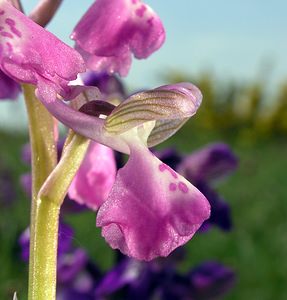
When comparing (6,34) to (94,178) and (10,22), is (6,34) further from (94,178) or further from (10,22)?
(94,178)

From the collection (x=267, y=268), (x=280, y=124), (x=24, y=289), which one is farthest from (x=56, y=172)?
(x=280, y=124)

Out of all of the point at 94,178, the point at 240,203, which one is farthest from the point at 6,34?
the point at 240,203

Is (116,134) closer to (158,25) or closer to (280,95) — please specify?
(158,25)

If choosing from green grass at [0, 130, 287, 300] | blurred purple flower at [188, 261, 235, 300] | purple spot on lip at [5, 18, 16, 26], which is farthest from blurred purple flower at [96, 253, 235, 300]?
purple spot on lip at [5, 18, 16, 26]

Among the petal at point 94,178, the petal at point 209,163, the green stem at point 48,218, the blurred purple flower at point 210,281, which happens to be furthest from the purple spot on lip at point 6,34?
the blurred purple flower at point 210,281

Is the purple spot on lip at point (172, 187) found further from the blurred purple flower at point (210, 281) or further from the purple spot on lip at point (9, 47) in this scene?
the blurred purple flower at point (210, 281)

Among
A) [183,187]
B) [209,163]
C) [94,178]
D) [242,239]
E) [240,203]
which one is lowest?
[240,203]

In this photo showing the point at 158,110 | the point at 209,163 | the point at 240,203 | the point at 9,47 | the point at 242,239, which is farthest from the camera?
the point at 240,203
